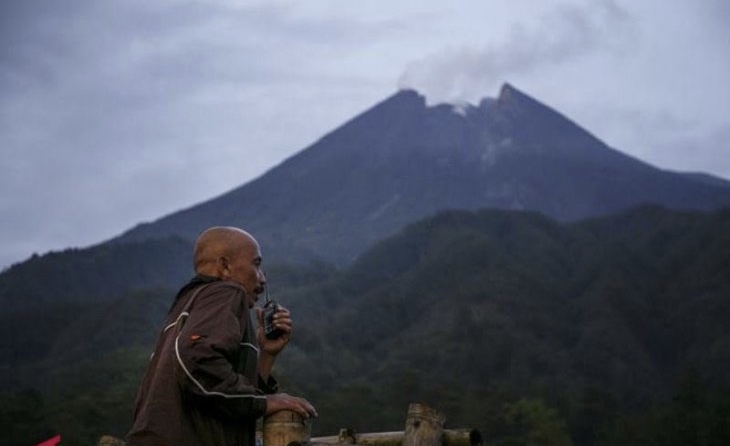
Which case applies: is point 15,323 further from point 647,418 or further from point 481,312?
point 647,418

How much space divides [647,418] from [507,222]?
49.5 metres

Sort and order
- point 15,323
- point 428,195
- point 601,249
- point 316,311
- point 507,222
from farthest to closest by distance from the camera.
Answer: point 428,195, point 507,222, point 601,249, point 316,311, point 15,323

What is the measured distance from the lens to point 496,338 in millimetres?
58500

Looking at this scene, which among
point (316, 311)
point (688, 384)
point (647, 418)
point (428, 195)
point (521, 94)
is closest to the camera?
point (647, 418)

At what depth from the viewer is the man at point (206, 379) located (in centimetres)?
309

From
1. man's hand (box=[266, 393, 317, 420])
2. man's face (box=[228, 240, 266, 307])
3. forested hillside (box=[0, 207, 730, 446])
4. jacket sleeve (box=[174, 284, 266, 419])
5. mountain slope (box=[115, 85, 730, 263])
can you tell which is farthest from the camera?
mountain slope (box=[115, 85, 730, 263])

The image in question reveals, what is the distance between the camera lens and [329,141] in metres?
120

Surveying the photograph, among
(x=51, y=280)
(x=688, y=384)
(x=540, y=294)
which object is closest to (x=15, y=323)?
(x=51, y=280)

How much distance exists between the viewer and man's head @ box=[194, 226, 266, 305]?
3.44 m

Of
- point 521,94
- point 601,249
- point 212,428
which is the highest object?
point 521,94

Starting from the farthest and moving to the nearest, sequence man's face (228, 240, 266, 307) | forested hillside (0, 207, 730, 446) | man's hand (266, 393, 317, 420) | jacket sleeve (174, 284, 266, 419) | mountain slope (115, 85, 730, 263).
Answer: mountain slope (115, 85, 730, 263)
forested hillside (0, 207, 730, 446)
man's face (228, 240, 266, 307)
man's hand (266, 393, 317, 420)
jacket sleeve (174, 284, 266, 419)

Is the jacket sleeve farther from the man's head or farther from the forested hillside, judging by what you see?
the forested hillside

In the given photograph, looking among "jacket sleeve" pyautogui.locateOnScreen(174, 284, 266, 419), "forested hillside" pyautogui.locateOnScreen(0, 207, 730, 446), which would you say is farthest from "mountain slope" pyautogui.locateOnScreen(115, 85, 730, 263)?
"jacket sleeve" pyautogui.locateOnScreen(174, 284, 266, 419)

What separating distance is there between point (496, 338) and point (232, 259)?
55784 millimetres
